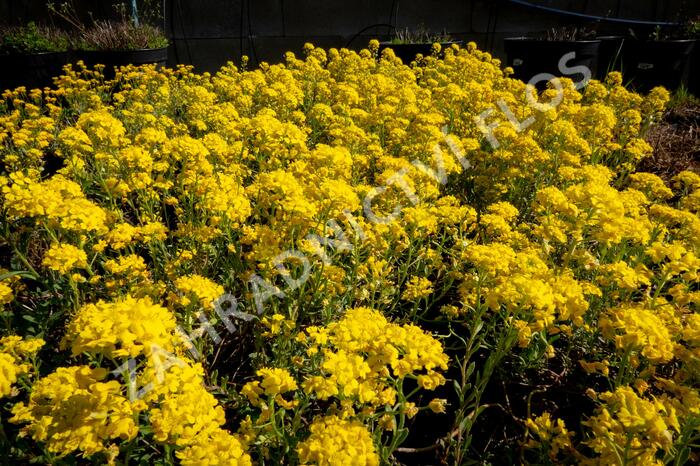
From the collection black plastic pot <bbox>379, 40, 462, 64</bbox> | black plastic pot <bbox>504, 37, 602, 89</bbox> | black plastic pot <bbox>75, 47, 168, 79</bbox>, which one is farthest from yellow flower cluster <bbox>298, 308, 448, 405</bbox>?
black plastic pot <bbox>379, 40, 462, 64</bbox>

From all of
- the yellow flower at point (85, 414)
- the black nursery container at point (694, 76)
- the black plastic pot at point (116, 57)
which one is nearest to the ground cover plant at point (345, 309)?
the yellow flower at point (85, 414)

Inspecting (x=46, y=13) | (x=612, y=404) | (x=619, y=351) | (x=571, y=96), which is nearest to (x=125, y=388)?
(x=612, y=404)

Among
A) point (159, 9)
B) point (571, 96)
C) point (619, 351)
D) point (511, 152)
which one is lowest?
point (619, 351)

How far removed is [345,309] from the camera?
235cm

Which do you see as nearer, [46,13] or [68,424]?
[68,424]

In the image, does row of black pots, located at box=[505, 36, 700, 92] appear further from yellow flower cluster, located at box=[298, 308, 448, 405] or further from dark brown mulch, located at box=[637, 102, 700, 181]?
yellow flower cluster, located at box=[298, 308, 448, 405]

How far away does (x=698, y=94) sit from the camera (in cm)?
672

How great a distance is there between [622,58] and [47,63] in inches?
269

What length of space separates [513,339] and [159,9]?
831 cm

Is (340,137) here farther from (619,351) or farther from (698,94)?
(698,94)

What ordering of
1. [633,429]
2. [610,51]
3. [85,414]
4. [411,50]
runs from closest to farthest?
[85,414] < [633,429] < [411,50] < [610,51]

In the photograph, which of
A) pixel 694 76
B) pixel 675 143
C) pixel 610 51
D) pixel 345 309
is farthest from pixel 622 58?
pixel 345 309

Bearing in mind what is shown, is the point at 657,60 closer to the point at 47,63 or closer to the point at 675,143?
the point at 675,143

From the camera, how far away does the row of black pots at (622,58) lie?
19.2ft
